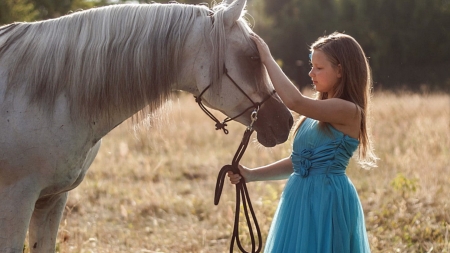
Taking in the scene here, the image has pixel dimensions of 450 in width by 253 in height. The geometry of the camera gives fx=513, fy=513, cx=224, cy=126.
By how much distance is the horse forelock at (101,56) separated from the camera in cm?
225

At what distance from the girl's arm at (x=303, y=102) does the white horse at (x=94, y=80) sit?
0.08 metres

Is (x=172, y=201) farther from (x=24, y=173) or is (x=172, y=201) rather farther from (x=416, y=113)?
(x=416, y=113)

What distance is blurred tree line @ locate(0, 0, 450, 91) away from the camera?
24.2 meters

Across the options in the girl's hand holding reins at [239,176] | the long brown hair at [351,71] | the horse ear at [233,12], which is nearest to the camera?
the horse ear at [233,12]

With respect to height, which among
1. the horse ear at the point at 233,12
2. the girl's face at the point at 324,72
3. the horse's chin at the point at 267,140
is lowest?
the horse's chin at the point at 267,140

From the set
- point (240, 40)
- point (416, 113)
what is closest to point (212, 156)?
point (416, 113)

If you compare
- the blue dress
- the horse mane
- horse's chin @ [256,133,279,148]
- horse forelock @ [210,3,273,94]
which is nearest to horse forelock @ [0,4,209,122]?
the horse mane

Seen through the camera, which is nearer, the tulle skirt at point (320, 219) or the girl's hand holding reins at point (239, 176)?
the tulle skirt at point (320, 219)

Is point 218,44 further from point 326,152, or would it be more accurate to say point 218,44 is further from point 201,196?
point 201,196

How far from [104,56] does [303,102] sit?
927mm

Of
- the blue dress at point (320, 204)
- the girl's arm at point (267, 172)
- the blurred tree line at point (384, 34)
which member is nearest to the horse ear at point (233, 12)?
the blue dress at point (320, 204)

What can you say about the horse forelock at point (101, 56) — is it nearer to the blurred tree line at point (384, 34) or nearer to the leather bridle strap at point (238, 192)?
the leather bridle strap at point (238, 192)

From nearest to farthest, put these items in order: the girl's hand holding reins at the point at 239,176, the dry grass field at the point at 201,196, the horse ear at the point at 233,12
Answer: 1. the horse ear at the point at 233,12
2. the girl's hand holding reins at the point at 239,176
3. the dry grass field at the point at 201,196

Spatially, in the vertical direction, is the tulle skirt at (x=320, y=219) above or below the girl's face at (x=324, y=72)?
below
